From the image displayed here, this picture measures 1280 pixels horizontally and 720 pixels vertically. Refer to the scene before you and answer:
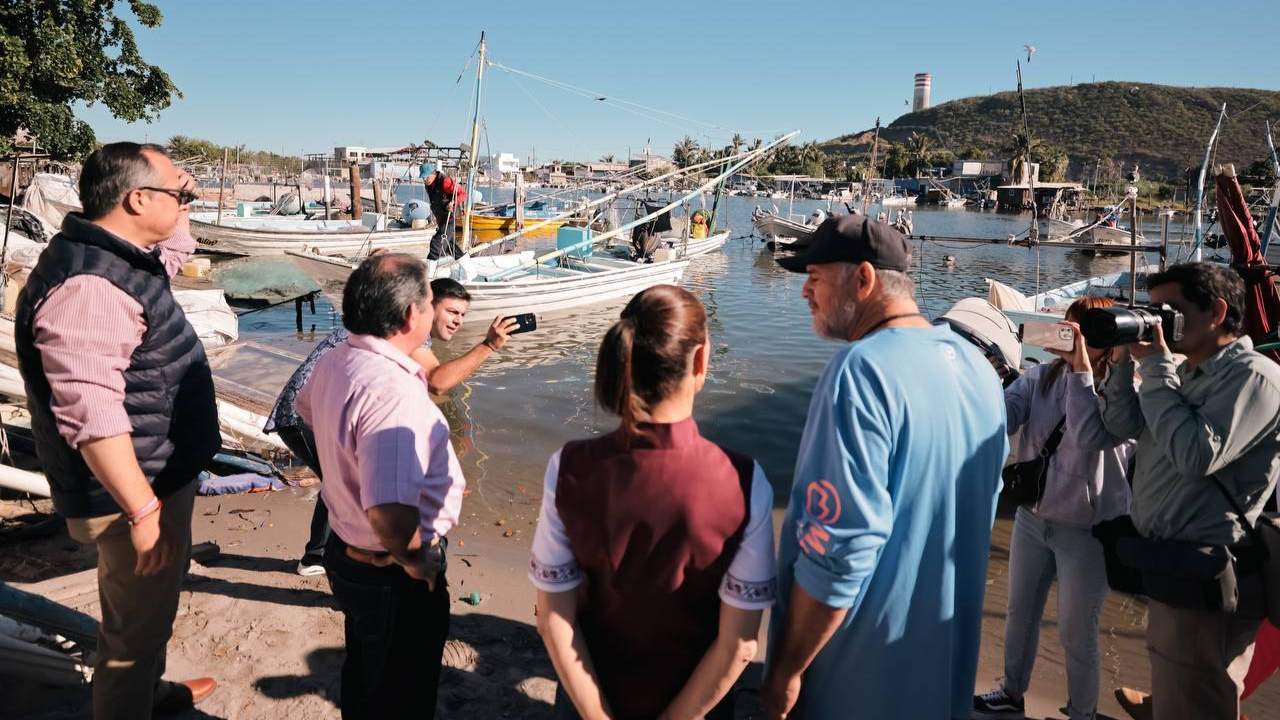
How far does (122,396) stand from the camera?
6.81ft

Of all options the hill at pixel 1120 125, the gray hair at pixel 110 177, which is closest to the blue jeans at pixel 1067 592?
the gray hair at pixel 110 177

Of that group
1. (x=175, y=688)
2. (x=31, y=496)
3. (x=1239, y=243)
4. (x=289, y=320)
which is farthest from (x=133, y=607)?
(x=289, y=320)

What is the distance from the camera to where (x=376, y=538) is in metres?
2.13

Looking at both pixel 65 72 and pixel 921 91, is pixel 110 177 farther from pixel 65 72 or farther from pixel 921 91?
pixel 921 91

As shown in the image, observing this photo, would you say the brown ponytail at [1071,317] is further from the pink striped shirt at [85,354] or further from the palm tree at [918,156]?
the palm tree at [918,156]

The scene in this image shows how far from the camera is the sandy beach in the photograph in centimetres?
293

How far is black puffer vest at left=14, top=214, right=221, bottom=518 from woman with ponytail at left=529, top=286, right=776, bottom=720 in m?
1.49

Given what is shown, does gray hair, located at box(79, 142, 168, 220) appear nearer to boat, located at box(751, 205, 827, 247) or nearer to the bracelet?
the bracelet

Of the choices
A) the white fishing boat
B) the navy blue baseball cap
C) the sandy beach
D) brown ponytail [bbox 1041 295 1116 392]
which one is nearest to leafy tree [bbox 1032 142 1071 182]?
the white fishing boat

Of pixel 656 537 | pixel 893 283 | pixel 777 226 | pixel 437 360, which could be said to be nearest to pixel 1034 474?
pixel 893 283

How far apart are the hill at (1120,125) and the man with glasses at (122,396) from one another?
109m

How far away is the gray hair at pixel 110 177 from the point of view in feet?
7.17

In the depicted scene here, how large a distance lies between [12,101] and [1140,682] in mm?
21451

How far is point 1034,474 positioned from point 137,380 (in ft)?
10.4
